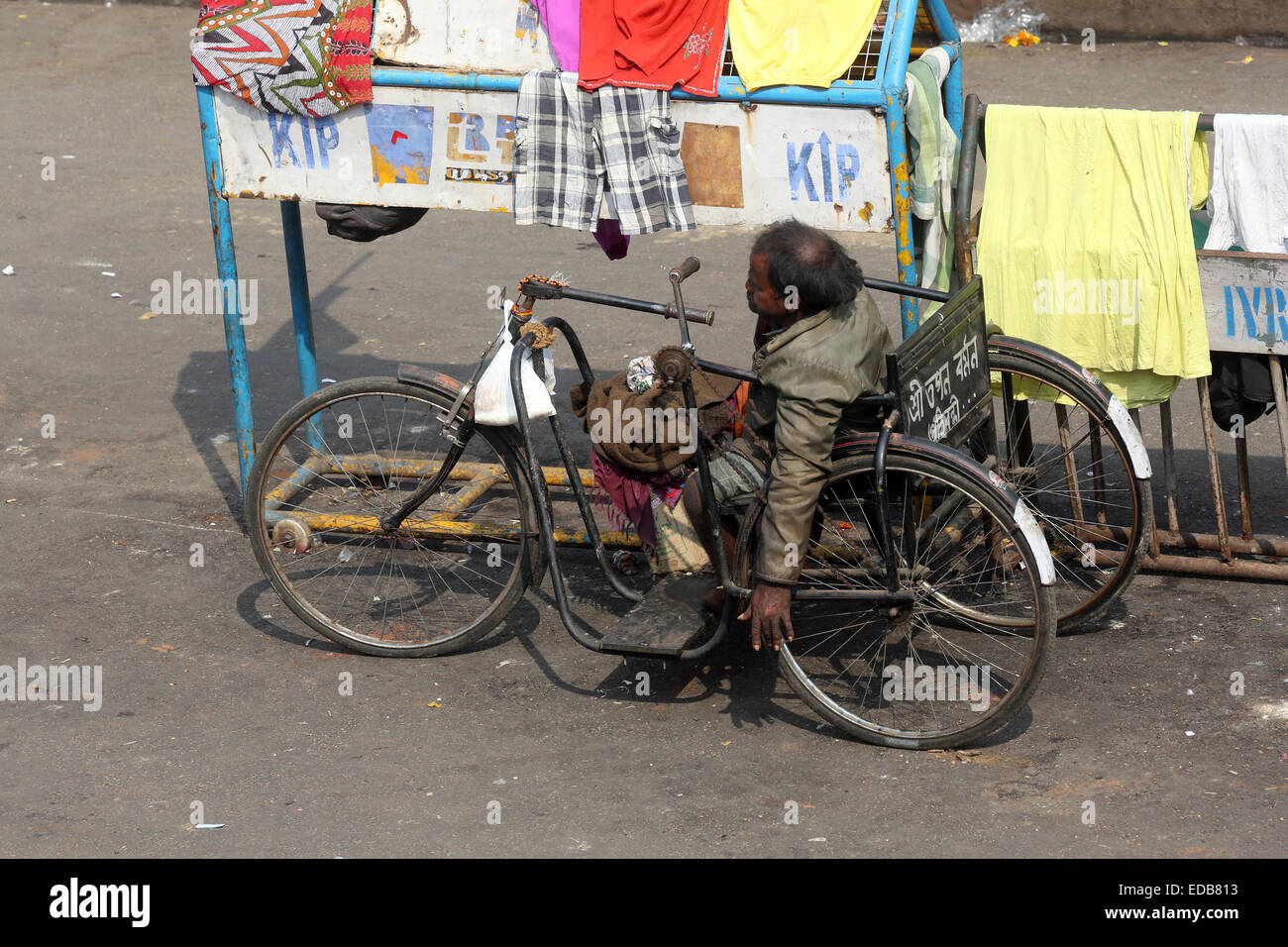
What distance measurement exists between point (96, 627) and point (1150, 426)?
441cm

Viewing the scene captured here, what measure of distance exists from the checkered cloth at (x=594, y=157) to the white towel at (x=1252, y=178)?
1688mm

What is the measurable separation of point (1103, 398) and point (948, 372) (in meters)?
0.69

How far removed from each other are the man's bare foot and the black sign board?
761 millimetres

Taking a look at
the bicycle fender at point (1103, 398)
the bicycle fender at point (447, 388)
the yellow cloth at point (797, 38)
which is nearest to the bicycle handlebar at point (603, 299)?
Answer: the bicycle fender at point (447, 388)

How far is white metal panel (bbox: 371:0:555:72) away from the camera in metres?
4.84

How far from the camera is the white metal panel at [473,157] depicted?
4.59 metres

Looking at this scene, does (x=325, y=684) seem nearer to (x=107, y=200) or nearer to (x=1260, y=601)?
(x=1260, y=601)

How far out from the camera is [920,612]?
4480 mm

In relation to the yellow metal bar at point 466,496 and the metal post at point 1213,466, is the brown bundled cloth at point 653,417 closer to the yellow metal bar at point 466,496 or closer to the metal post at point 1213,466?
the yellow metal bar at point 466,496

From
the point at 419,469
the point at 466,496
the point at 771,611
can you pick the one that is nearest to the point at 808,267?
the point at 771,611

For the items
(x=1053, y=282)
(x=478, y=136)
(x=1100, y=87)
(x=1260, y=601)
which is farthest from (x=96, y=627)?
(x=1100, y=87)

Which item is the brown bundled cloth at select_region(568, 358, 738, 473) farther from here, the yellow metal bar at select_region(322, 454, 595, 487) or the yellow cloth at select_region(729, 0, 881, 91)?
the yellow metal bar at select_region(322, 454, 595, 487)

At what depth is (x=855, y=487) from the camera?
162 inches

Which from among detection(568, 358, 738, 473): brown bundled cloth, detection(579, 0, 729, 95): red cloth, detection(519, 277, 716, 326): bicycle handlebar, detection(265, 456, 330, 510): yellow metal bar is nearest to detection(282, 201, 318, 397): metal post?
detection(265, 456, 330, 510): yellow metal bar
